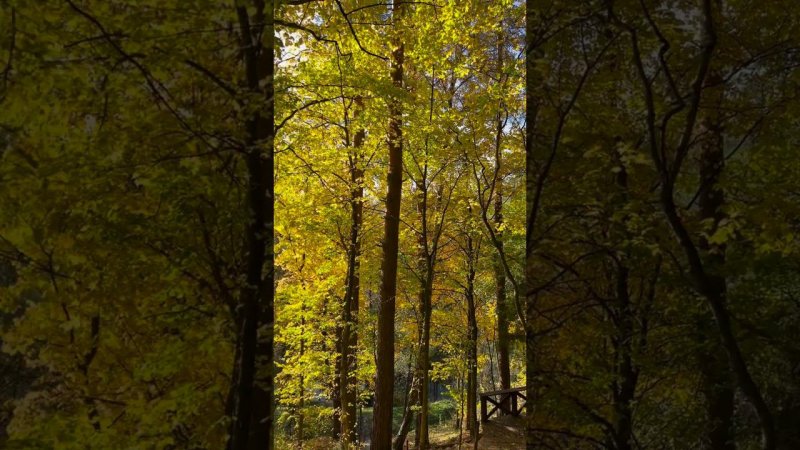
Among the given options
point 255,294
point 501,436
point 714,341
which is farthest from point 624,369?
point 501,436

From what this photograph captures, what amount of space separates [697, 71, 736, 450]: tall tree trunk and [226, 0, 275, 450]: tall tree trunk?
141 centimetres

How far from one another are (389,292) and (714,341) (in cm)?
349

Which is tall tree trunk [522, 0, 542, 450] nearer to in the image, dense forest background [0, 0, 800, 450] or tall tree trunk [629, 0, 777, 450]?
dense forest background [0, 0, 800, 450]

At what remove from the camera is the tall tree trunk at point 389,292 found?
4.54 m

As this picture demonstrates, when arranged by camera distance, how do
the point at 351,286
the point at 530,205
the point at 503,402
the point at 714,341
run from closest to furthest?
the point at 714,341 < the point at 530,205 < the point at 351,286 < the point at 503,402

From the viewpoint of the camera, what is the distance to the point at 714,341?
62.1 inches

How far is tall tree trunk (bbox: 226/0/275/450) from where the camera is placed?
1.63 metres

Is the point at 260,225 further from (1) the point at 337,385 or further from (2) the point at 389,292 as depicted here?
(1) the point at 337,385

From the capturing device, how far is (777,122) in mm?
1645

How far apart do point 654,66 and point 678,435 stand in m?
1.23

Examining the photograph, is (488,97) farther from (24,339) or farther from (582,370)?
(24,339)

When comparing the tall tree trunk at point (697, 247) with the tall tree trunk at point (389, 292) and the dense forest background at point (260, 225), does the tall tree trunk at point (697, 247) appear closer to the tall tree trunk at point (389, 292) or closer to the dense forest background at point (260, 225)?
the dense forest background at point (260, 225)

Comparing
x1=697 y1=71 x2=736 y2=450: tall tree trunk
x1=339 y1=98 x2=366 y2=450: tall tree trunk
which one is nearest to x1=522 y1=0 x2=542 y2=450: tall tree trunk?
x1=697 y1=71 x2=736 y2=450: tall tree trunk

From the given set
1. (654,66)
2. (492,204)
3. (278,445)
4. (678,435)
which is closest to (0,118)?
(654,66)
